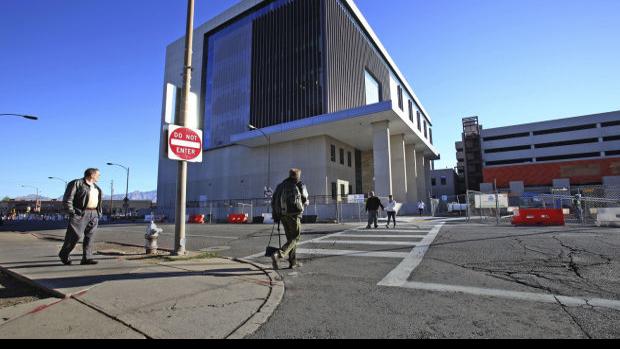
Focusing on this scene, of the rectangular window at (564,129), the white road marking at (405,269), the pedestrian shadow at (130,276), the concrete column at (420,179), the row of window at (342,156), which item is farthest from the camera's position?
the rectangular window at (564,129)

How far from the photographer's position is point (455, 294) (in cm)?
399

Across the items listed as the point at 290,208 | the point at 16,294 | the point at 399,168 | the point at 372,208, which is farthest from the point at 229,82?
the point at 16,294

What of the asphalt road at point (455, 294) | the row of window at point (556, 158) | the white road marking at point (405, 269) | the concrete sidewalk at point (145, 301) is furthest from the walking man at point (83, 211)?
the row of window at point (556, 158)

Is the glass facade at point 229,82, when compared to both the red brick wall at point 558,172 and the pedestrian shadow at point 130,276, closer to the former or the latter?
the pedestrian shadow at point 130,276

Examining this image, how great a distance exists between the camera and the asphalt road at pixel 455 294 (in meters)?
2.90

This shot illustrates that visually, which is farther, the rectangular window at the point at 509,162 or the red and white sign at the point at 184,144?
the rectangular window at the point at 509,162

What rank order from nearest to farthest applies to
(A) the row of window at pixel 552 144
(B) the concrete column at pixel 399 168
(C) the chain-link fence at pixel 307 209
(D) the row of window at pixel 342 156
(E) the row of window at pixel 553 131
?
1. (C) the chain-link fence at pixel 307 209
2. (B) the concrete column at pixel 399 168
3. (D) the row of window at pixel 342 156
4. (A) the row of window at pixel 552 144
5. (E) the row of window at pixel 553 131

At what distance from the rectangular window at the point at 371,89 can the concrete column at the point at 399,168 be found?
1012 cm

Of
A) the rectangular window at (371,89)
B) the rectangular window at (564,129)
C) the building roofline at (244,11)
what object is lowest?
the rectangular window at (564,129)

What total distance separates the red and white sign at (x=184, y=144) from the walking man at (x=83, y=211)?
1561 millimetres

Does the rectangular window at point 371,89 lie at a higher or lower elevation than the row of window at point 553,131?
higher

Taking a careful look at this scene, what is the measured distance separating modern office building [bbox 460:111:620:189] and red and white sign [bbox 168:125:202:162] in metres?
65.0

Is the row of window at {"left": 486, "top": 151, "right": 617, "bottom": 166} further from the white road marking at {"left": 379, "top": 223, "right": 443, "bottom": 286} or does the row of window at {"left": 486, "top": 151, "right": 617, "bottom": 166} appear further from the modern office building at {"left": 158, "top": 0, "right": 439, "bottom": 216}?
the white road marking at {"left": 379, "top": 223, "right": 443, "bottom": 286}

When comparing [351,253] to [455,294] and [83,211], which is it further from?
[83,211]
